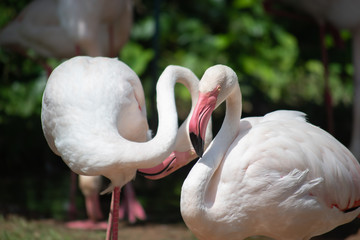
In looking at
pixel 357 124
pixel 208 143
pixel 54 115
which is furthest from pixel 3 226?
pixel 357 124

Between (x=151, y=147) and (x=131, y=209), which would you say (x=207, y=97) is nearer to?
(x=151, y=147)

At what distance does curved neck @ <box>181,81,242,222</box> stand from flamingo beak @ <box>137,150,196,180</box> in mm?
198

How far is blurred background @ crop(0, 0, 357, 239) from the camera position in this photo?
706 cm

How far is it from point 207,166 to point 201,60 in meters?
4.96

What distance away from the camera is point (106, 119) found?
3188mm

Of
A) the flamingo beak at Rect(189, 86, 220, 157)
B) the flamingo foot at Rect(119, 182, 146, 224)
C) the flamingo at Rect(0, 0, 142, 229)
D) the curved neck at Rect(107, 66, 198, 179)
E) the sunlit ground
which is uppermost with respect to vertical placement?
the flamingo beak at Rect(189, 86, 220, 157)

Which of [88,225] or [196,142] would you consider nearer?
[196,142]

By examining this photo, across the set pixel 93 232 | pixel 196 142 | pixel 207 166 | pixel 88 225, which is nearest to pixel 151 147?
pixel 196 142

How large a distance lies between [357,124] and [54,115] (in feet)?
12.7

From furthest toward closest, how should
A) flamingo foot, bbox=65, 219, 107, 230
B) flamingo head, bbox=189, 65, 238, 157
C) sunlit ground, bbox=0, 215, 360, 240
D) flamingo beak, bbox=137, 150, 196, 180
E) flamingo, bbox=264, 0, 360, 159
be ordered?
flamingo, bbox=264, 0, 360, 159 < flamingo foot, bbox=65, 219, 107, 230 < sunlit ground, bbox=0, 215, 360, 240 < flamingo beak, bbox=137, 150, 196, 180 < flamingo head, bbox=189, 65, 238, 157

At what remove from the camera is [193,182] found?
310cm

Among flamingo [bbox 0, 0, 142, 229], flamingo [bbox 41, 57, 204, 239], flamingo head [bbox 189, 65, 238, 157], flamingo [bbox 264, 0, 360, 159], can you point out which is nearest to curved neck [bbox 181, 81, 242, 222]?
Answer: flamingo head [bbox 189, 65, 238, 157]

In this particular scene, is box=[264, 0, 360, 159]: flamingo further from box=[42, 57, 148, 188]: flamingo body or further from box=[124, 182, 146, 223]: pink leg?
box=[42, 57, 148, 188]: flamingo body

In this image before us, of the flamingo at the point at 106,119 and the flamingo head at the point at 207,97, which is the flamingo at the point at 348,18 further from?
the flamingo head at the point at 207,97
